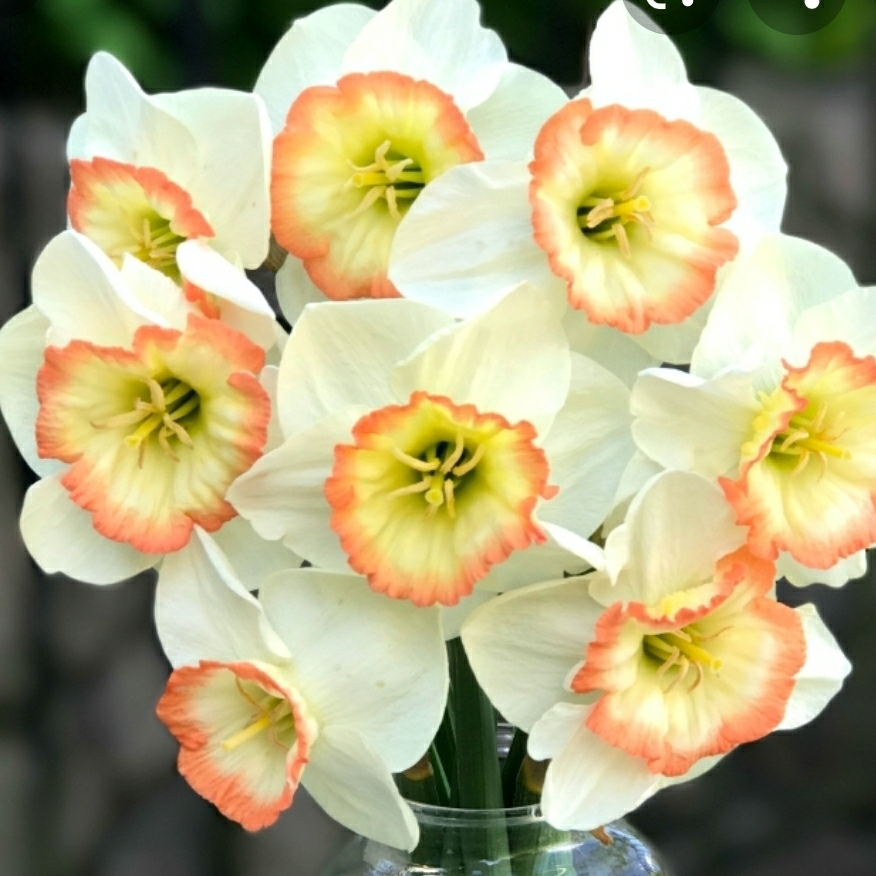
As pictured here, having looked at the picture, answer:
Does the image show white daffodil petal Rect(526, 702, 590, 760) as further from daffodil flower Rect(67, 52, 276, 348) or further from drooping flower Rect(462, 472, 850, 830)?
daffodil flower Rect(67, 52, 276, 348)

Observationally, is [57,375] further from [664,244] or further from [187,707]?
[664,244]

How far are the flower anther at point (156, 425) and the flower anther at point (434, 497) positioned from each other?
0.05 meters

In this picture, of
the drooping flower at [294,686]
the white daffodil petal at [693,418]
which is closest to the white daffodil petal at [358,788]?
the drooping flower at [294,686]

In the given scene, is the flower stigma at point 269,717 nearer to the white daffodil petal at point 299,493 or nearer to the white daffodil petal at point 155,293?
the white daffodil petal at point 299,493

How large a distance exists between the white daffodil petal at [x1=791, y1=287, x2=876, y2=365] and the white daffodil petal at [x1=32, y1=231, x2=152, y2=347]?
311 mm

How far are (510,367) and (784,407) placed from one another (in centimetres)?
12

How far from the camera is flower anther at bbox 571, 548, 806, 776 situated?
0.52 m

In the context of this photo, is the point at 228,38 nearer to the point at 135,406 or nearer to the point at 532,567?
the point at 135,406

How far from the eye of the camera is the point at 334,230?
1.78ft

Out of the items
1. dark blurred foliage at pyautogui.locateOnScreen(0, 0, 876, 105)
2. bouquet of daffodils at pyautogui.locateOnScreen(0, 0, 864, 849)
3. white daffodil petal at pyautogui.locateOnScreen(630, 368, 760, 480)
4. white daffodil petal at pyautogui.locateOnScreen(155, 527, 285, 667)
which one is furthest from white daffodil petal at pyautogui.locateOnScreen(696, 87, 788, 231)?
dark blurred foliage at pyautogui.locateOnScreen(0, 0, 876, 105)

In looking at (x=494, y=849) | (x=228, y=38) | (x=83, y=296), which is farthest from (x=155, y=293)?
(x=228, y=38)

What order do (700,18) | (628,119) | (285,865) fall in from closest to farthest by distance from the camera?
(628,119) < (700,18) < (285,865)

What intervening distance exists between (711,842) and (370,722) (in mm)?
1010

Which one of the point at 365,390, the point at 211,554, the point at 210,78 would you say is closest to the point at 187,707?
the point at 211,554
